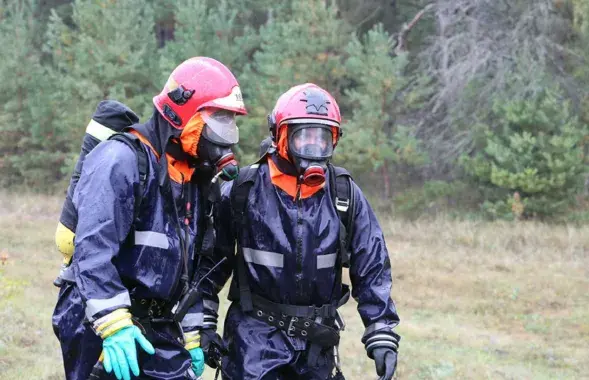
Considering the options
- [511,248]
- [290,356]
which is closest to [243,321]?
[290,356]

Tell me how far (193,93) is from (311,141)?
0.76 meters

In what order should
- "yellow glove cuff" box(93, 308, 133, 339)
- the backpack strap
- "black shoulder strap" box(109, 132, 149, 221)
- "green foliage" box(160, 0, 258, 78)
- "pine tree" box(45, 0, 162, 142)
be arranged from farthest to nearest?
"pine tree" box(45, 0, 162, 142)
"green foliage" box(160, 0, 258, 78)
the backpack strap
"black shoulder strap" box(109, 132, 149, 221)
"yellow glove cuff" box(93, 308, 133, 339)

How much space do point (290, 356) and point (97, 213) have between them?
154 cm

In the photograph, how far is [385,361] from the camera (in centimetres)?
449

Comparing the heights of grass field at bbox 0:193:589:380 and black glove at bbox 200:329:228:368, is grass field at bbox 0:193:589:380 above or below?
below

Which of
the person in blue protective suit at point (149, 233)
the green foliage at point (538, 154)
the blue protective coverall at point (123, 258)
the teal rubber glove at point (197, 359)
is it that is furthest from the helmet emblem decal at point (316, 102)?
the green foliage at point (538, 154)

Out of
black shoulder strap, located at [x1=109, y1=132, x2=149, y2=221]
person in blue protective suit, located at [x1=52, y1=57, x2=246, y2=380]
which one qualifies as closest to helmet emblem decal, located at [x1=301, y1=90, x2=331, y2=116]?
person in blue protective suit, located at [x1=52, y1=57, x2=246, y2=380]

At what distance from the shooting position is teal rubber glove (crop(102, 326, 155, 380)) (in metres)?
3.48

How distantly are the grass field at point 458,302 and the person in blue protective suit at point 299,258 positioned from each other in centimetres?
294

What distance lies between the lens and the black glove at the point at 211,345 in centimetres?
474

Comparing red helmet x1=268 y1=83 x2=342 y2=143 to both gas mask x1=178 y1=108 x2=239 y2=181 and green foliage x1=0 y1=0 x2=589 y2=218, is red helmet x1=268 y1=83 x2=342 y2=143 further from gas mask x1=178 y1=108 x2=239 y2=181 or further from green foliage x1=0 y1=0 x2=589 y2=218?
green foliage x1=0 y1=0 x2=589 y2=218

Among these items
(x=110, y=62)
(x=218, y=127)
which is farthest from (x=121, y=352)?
(x=110, y=62)

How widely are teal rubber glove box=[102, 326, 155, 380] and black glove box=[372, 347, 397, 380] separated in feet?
4.96

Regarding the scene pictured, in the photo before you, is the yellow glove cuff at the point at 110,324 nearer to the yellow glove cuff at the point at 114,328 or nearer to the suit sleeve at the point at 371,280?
the yellow glove cuff at the point at 114,328
